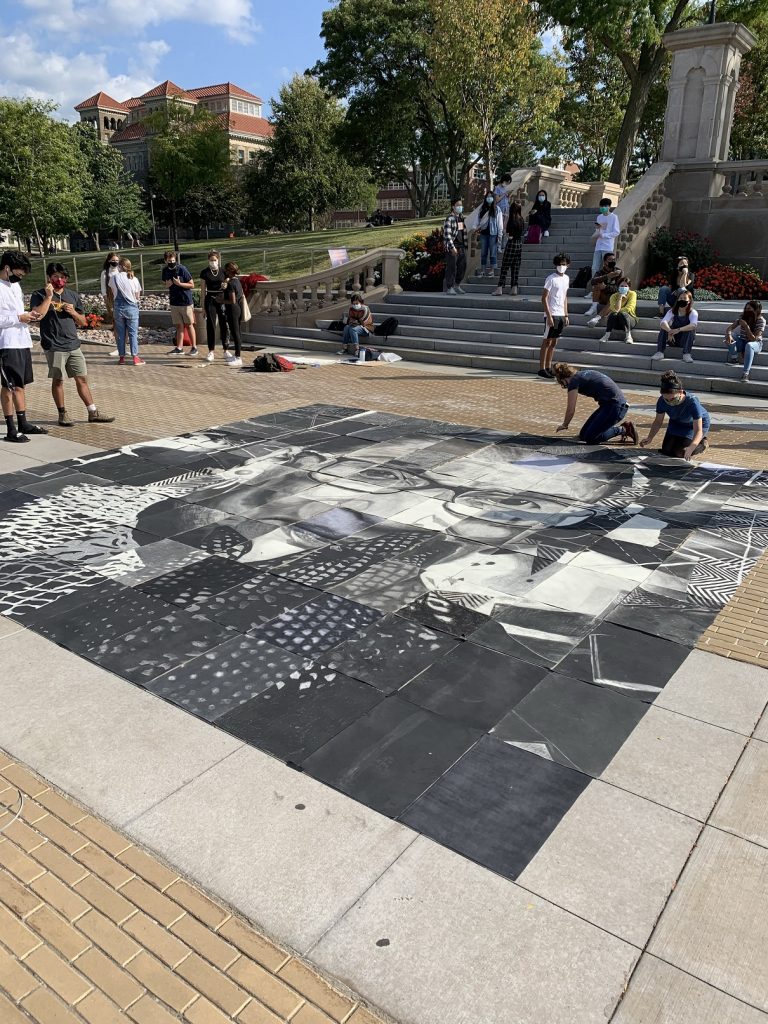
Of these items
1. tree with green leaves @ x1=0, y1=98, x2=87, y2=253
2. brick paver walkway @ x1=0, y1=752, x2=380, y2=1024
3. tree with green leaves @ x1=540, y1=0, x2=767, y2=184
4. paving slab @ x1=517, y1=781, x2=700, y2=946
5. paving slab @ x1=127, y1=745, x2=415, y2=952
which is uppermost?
tree with green leaves @ x1=540, y1=0, x2=767, y2=184

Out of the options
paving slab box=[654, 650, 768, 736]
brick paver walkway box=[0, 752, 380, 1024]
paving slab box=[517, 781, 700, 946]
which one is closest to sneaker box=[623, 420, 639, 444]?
paving slab box=[654, 650, 768, 736]

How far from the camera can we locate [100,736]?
3.89 meters

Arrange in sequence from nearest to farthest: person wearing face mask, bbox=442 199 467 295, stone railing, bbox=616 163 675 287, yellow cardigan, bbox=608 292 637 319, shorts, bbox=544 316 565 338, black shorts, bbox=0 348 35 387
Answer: black shorts, bbox=0 348 35 387
shorts, bbox=544 316 565 338
yellow cardigan, bbox=608 292 637 319
person wearing face mask, bbox=442 199 467 295
stone railing, bbox=616 163 675 287

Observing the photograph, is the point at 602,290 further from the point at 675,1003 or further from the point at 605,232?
the point at 675,1003

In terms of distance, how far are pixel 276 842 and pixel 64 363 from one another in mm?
8081

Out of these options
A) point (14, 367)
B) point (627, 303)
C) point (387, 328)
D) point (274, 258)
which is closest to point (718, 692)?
point (14, 367)

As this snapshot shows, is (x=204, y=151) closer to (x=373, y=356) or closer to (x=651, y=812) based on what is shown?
(x=373, y=356)

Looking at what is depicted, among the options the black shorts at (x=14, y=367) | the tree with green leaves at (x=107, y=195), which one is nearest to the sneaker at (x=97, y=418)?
the black shorts at (x=14, y=367)

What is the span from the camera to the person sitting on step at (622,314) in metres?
15.1

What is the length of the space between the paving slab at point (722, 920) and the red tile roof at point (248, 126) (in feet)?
405

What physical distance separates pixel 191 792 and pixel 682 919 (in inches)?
83.4

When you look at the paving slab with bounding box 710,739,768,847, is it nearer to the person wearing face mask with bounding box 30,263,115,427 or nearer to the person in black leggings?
the person wearing face mask with bounding box 30,263,115,427

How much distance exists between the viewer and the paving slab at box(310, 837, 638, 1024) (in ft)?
8.13

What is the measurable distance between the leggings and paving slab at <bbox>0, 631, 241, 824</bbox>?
682 centimetres
